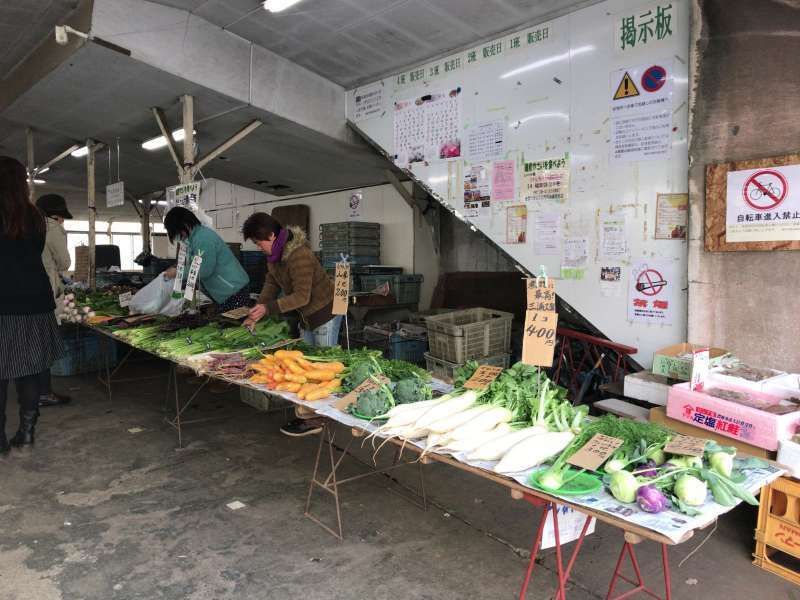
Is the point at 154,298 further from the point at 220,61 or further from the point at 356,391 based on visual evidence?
the point at 356,391

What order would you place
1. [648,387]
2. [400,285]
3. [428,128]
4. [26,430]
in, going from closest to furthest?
[648,387], [26,430], [428,128], [400,285]

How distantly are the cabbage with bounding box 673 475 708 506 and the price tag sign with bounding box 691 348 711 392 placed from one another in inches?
45.5

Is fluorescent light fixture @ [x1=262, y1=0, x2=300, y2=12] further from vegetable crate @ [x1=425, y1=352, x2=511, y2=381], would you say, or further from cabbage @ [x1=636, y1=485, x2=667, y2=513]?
cabbage @ [x1=636, y1=485, x2=667, y2=513]

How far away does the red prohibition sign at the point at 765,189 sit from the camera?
3.62 m

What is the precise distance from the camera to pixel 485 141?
5602 millimetres

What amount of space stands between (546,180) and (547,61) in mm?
1101

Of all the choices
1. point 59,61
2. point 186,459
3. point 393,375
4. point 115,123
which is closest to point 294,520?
point 393,375

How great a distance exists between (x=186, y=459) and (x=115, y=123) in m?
6.02

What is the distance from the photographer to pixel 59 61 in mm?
6105

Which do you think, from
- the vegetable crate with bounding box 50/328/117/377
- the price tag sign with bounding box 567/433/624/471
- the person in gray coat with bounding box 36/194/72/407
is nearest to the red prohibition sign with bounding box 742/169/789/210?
the price tag sign with bounding box 567/433/624/471

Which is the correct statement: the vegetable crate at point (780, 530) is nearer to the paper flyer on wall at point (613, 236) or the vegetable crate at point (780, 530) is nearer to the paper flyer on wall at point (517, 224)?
the paper flyer on wall at point (613, 236)

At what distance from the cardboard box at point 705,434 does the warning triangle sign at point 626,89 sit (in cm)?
259

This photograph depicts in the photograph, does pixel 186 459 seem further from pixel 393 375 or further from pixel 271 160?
pixel 271 160

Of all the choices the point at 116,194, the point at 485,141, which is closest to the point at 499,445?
the point at 485,141
